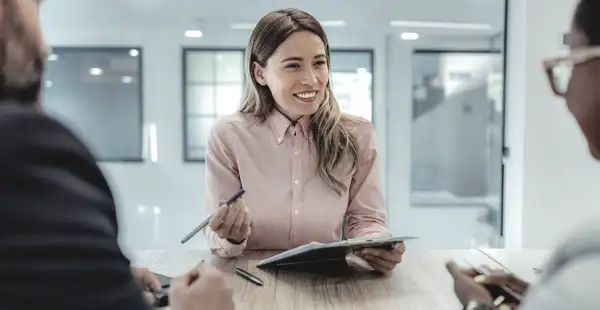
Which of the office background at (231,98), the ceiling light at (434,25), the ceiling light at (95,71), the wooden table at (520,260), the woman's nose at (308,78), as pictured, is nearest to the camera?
the wooden table at (520,260)

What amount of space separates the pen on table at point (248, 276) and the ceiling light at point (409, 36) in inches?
147

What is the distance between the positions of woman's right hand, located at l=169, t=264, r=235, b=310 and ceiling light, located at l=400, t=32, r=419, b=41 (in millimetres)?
4143

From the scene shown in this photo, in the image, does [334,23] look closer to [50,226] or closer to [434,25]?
[434,25]

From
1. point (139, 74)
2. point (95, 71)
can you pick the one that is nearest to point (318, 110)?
point (139, 74)

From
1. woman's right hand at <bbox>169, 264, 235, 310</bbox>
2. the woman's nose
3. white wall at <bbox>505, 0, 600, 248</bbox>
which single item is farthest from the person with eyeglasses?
white wall at <bbox>505, 0, 600, 248</bbox>

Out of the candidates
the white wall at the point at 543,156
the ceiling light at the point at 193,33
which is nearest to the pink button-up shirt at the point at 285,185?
the white wall at the point at 543,156

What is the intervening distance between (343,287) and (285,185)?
1.75 feet

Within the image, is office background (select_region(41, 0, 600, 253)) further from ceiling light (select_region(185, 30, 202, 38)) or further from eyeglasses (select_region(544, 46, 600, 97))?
eyeglasses (select_region(544, 46, 600, 97))

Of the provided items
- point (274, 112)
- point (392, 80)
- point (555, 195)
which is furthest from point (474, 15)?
point (274, 112)

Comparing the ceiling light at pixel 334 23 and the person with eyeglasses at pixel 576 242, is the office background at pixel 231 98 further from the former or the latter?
the person with eyeglasses at pixel 576 242

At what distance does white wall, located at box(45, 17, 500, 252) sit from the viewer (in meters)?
4.87

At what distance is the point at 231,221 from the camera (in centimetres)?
148

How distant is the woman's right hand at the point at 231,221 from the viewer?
4.82 feet

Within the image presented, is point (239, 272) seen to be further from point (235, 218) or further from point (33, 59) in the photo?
point (33, 59)
